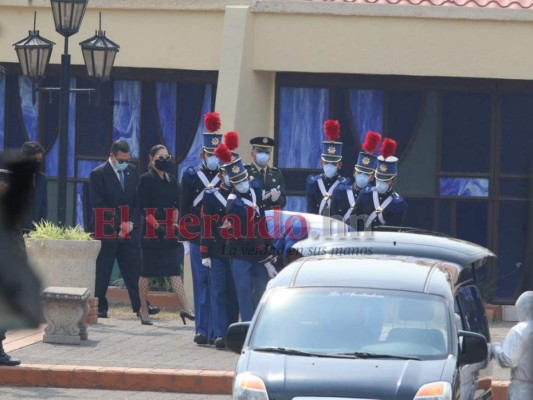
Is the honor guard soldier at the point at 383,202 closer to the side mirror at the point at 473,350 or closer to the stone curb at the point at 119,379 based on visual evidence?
the stone curb at the point at 119,379

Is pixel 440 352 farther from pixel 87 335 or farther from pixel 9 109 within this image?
pixel 9 109

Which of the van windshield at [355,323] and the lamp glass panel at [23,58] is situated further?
the lamp glass panel at [23,58]

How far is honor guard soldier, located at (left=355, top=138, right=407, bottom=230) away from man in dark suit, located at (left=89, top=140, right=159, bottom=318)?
3.05 m

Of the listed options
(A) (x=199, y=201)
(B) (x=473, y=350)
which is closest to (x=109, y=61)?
(A) (x=199, y=201)

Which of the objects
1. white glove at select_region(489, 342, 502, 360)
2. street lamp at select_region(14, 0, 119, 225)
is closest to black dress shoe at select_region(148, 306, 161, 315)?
street lamp at select_region(14, 0, 119, 225)

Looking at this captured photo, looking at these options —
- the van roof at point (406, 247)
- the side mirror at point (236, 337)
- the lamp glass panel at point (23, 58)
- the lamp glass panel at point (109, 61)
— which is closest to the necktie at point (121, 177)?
the lamp glass panel at point (109, 61)

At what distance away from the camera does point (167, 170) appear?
46.0 ft

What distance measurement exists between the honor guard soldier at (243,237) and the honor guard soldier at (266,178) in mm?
421

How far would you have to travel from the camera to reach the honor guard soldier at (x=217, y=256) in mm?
12391

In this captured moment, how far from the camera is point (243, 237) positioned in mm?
11953

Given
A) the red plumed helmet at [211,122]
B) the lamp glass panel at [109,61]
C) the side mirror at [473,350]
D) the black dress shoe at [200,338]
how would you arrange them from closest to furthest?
the side mirror at [473,350] → the black dress shoe at [200,338] → the red plumed helmet at [211,122] → the lamp glass panel at [109,61]

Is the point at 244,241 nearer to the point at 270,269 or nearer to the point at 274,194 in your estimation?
the point at 270,269

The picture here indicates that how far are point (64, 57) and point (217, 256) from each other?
302 centimetres

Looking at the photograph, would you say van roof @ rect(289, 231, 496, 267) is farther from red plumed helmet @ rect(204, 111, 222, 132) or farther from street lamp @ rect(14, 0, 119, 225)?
street lamp @ rect(14, 0, 119, 225)
